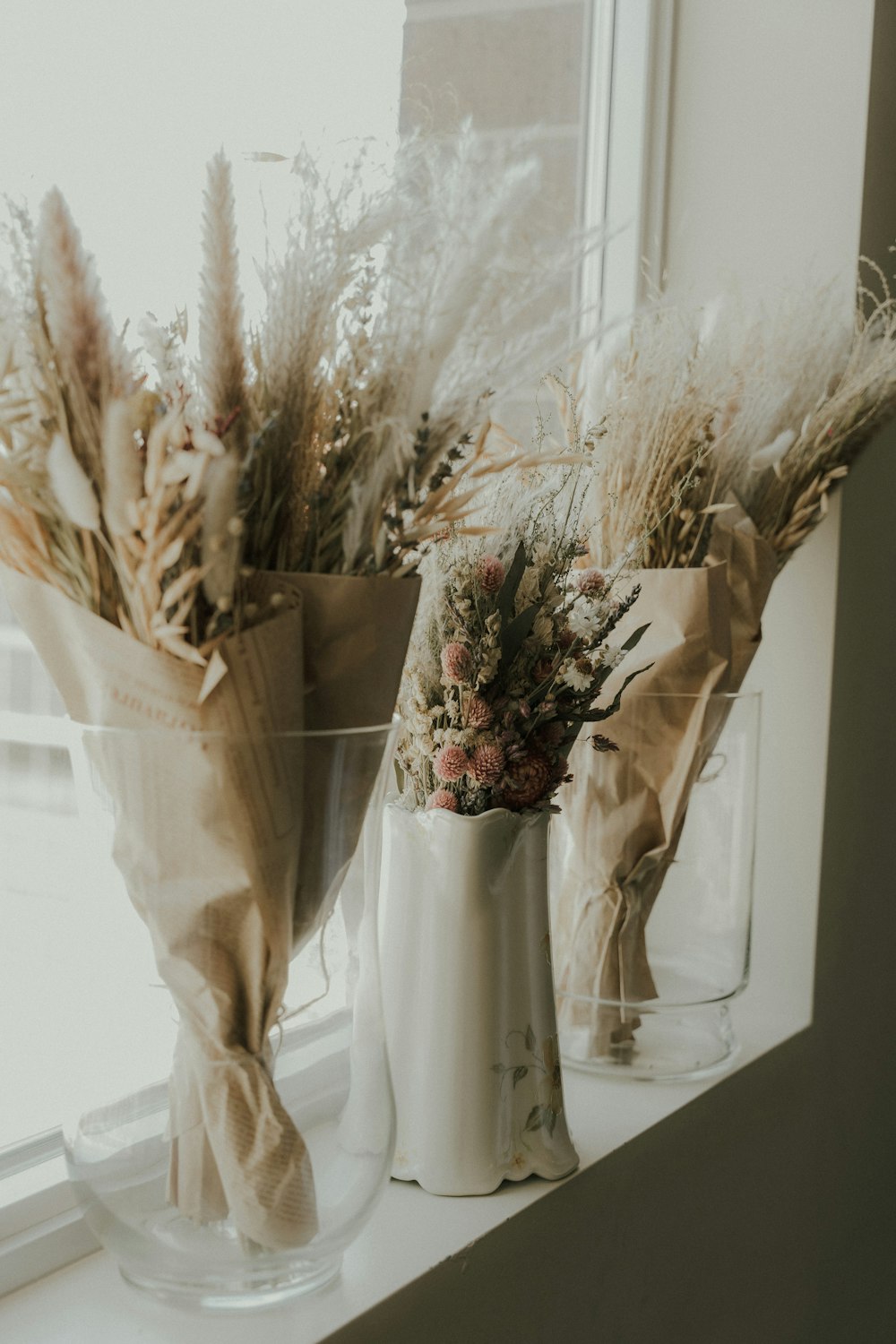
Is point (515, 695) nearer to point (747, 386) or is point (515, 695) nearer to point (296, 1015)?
point (296, 1015)

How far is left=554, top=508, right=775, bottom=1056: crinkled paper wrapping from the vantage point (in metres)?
1.18

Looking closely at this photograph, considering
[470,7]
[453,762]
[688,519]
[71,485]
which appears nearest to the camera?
[71,485]

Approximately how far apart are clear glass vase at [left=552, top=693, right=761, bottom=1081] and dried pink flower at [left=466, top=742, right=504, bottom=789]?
289 millimetres

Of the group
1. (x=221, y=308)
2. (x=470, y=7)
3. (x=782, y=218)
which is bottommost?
(x=221, y=308)

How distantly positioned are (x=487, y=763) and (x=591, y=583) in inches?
6.2

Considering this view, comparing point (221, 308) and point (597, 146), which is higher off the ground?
point (597, 146)

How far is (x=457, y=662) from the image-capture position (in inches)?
35.3

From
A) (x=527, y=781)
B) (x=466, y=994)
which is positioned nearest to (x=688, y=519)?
(x=527, y=781)

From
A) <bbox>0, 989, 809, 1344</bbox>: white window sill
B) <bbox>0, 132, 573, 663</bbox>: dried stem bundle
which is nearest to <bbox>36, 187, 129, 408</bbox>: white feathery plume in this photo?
<bbox>0, 132, 573, 663</bbox>: dried stem bundle

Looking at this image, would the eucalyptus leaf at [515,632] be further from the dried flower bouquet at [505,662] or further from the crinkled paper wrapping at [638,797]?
the crinkled paper wrapping at [638,797]

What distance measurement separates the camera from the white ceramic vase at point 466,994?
36.7 inches

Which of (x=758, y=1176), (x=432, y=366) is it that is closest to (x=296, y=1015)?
(x=432, y=366)

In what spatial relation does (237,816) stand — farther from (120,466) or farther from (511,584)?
(511,584)

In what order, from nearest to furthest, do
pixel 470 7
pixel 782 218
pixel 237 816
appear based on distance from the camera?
1. pixel 237 816
2. pixel 470 7
3. pixel 782 218
